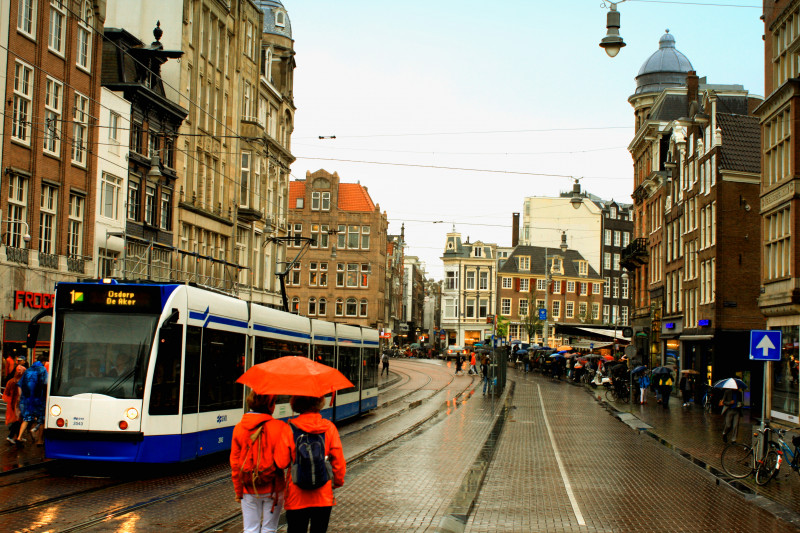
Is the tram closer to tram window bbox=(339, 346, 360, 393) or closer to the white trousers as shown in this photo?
the white trousers

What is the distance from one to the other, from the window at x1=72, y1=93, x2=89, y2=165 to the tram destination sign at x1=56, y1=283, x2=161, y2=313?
15717 mm

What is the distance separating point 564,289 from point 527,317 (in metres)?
11.8

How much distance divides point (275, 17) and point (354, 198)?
35.7 m

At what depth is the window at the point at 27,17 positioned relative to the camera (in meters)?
25.8

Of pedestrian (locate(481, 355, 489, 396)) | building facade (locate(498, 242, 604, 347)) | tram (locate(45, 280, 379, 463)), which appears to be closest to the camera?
tram (locate(45, 280, 379, 463))

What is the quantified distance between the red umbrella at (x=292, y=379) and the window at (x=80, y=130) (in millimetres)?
23738

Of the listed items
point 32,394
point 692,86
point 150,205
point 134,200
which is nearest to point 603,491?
point 32,394

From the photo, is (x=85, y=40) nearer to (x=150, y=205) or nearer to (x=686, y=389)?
(x=150, y=205)

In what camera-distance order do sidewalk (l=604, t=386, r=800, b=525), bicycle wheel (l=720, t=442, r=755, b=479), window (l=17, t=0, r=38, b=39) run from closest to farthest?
sidewalk (l=604, t=386, r=800, b=525), bicycle wheel (l=720, t=442, r=755, b=479), window (l=17, t=0, r=38, b=39)

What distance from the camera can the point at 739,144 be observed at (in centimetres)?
4116

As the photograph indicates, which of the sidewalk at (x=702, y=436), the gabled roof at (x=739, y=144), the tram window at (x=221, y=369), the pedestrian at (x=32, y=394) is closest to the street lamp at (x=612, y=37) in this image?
the sidewalk at (x=702, y=436)

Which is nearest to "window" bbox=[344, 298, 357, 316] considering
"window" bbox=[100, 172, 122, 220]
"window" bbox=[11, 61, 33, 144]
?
"window" bbox=[100, 172, 122, 220]

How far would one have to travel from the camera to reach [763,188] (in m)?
30.5

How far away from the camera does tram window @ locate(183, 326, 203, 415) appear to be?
1420 centimetres
